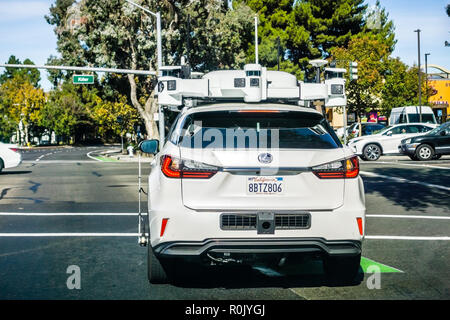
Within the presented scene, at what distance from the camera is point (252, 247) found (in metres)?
4.70

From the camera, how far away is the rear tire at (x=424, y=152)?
24297 millimetres

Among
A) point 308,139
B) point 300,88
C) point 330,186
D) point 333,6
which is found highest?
point 333,6

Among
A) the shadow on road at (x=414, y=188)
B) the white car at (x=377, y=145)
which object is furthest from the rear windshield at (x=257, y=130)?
the white car at (x=377, y=145)

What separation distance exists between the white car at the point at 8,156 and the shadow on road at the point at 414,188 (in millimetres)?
13127

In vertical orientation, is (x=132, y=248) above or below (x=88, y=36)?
below

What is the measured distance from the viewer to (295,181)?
4789mm

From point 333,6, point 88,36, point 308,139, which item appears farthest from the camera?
point 333,6

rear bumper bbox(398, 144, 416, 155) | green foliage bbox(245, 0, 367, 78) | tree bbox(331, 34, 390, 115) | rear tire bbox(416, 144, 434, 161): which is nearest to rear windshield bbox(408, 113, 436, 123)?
tree bbox(331, 34, 390, 115)

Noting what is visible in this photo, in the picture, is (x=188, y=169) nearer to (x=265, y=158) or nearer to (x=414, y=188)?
(x=265, y=158)

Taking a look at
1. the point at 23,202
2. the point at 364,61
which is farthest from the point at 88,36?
the point at 23,202

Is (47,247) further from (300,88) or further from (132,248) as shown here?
(300,88)

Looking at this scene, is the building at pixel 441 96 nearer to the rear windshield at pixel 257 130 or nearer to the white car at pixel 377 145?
the white car at pixel 377 145
